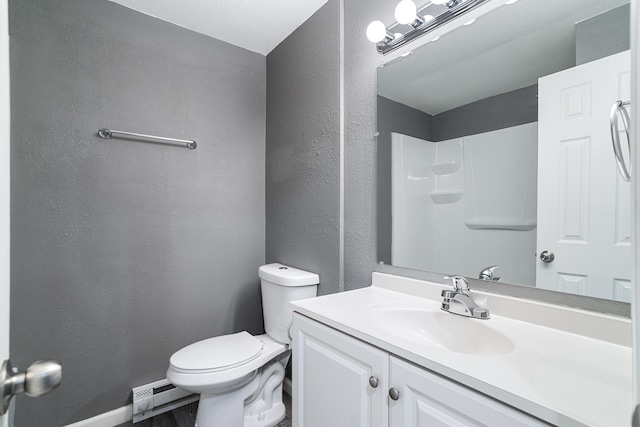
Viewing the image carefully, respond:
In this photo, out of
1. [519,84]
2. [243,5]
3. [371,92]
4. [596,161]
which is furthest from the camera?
[243,5]

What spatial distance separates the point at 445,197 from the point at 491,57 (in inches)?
19.5

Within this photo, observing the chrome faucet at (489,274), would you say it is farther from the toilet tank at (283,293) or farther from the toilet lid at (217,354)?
the toilet lid at (217,354)

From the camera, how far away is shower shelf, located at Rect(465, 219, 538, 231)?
874 millimetres

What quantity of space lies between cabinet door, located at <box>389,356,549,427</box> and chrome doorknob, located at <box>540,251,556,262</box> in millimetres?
501

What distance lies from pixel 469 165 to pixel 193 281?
1.60 m

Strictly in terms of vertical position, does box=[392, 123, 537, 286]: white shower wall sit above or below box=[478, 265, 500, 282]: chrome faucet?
above

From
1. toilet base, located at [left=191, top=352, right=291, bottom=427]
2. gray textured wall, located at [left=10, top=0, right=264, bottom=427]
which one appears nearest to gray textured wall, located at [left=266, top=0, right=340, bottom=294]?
gray textured wall, located at [left=10, top=0, right=264, bottom=427]

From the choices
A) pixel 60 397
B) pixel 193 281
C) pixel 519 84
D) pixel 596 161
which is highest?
pixel 519 84

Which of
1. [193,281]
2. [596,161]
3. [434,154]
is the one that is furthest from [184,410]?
[596,161]

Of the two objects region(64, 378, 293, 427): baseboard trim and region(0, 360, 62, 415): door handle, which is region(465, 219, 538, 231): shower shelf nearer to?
region(0, 360, 62, 415): door handle

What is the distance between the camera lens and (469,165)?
1.03m

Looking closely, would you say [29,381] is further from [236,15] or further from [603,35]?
[236,15]

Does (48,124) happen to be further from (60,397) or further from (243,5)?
(60,397)

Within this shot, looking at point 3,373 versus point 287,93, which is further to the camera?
point 287,93
